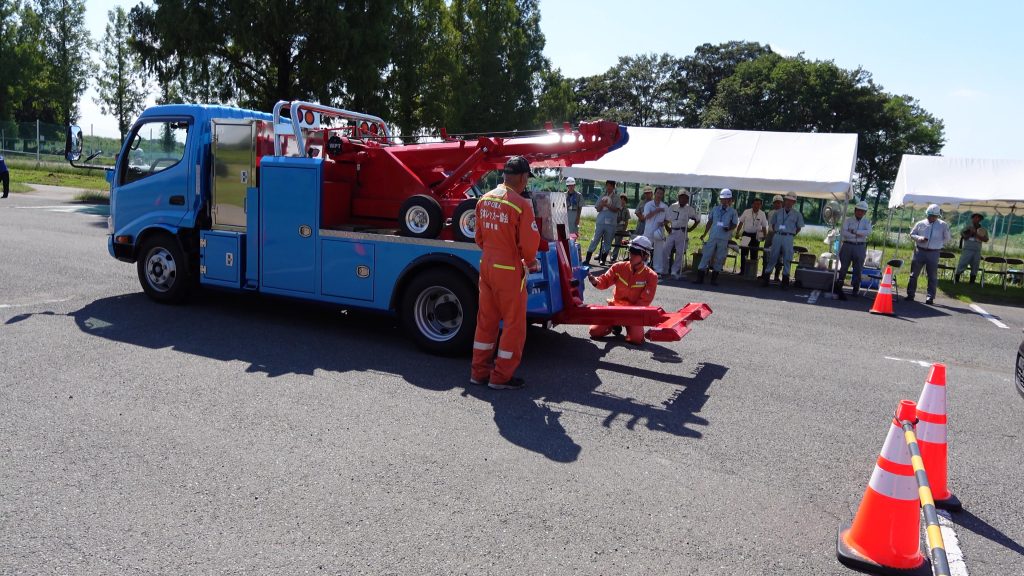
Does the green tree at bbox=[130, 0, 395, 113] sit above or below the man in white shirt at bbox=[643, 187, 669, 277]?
above

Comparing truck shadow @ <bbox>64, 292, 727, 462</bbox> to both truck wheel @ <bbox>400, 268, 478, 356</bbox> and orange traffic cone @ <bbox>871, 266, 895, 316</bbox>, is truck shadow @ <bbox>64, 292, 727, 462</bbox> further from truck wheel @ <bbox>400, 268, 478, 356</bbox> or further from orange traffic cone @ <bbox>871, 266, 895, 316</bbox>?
orange traffic cone @ <bbox>871, 266, 895, 316</bbox>

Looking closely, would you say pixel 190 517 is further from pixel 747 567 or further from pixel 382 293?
pixel 382 293

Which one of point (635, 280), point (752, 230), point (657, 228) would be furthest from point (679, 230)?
point (635, 280)

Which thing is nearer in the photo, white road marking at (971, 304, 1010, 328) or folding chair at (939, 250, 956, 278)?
white road marking at (971, 304, 1010, 328)

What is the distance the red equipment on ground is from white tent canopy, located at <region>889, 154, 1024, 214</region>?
1110 cm

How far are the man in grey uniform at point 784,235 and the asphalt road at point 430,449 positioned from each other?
6346 mm

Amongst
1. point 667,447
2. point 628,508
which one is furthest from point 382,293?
point 628,508

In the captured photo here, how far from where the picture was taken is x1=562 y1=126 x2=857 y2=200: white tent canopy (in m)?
14.3

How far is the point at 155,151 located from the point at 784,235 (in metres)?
11.6

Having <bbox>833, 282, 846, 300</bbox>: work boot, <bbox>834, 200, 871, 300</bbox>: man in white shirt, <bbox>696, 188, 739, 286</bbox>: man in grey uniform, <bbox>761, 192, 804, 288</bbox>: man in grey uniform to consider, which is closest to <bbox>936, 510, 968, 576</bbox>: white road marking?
<bbox>833, 282, 846, 300</bbox>: work boot

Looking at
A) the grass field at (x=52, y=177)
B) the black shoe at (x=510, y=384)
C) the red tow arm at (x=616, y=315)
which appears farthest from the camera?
the grass field at (x=52, y=177)

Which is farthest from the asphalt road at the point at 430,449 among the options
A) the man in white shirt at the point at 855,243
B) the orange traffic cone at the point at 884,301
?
the man in white shirt at the point at 855,243

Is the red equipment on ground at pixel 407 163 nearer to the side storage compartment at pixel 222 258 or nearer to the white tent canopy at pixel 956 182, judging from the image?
the side storage compartment at pixel 222 258

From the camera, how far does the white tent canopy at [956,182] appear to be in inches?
600
